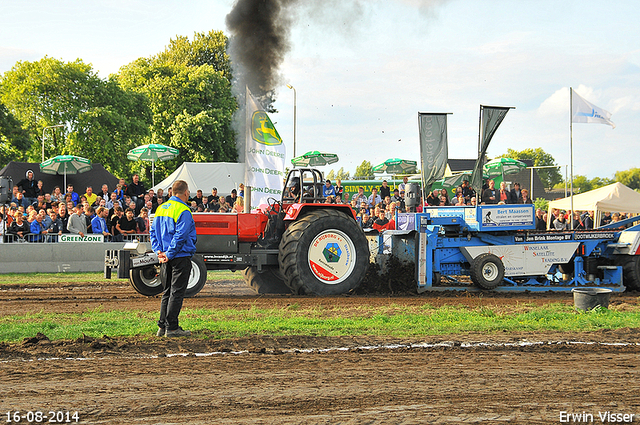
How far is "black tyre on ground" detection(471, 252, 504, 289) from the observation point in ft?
34.5

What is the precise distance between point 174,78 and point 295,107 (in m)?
17.8

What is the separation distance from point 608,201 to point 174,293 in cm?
2082

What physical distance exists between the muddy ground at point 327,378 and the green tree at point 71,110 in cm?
3602

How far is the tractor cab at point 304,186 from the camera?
10.0m

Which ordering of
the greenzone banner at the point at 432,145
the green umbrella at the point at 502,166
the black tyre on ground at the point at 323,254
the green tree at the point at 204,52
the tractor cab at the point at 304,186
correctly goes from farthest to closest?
the green tree at the point at 204,52 < the green umbrella at the point at 502,166 < the greenzone banner at the point at 432,145 < the tractor cab at the point at 304,186 < the black tyre on ground at the point at 323,254

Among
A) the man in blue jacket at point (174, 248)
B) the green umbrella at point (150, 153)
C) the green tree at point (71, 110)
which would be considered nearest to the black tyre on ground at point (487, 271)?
the man in blue jacket at point (174, 248)

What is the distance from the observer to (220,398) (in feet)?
13.6

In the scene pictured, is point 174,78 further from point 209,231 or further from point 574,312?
point 574,312

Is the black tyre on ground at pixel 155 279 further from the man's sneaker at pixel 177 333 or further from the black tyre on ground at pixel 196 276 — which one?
the man's sneaker at pixel 177 333

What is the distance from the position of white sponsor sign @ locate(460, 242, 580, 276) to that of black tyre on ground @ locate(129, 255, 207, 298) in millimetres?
4742

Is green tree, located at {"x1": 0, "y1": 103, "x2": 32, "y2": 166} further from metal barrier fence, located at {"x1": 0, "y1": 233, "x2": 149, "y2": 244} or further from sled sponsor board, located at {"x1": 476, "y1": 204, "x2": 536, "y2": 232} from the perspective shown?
sled sponsor board, located at {"x1": 476, "y1": 204, "x2": 536, "y2": 232}

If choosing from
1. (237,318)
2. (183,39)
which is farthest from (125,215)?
(183,39)

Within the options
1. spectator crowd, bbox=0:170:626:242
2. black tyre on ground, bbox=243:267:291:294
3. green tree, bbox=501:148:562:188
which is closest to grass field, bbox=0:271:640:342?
black tyre on ground, bbox=243:267:291:294

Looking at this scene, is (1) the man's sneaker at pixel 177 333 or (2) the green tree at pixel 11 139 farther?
(2) the green tree at pixel 11 139
